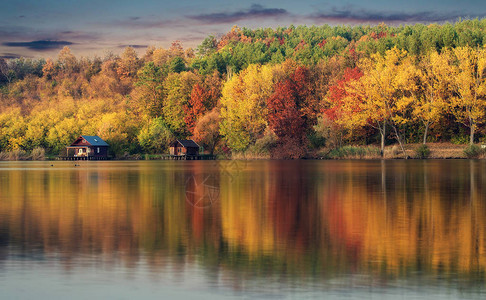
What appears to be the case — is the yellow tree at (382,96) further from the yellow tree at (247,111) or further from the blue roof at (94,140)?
the blue roof at (94,140)

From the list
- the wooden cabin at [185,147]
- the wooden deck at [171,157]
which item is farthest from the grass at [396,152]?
the wooden cabin at [185,147]

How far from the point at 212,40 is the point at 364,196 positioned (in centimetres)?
13337

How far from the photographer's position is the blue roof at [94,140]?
111688 millimetres

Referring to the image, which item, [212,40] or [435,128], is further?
[212,40]

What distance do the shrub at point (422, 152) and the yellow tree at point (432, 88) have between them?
2.24 meters

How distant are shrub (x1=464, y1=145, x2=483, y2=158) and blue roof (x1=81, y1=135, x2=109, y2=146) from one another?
229 feet

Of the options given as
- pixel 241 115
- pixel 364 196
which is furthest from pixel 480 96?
pixel 364 196

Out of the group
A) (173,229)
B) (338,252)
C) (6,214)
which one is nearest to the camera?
(338,252)

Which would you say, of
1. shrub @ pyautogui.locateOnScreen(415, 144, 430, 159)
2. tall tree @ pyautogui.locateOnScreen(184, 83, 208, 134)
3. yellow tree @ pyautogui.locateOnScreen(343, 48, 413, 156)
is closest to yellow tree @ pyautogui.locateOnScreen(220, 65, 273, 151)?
tall tree @ pyautogui.locateOnScreen(184, 83, 208, 134)

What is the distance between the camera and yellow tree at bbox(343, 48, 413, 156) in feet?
271

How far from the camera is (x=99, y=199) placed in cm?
2591

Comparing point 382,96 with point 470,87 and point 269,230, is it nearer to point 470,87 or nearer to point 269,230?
point 470,87

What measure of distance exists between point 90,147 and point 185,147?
854 inches

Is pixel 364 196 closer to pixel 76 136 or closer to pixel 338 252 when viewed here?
pixel 338 252
